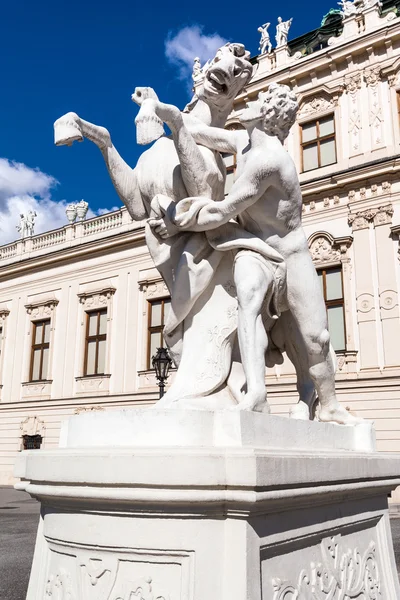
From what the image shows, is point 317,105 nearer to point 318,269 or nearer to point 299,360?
point 318,269

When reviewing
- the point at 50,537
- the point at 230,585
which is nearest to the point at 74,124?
the point at 50,537

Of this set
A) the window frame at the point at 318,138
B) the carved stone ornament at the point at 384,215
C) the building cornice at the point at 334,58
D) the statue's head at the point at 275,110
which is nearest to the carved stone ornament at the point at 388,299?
the carved stone ornament at the point at 384,215

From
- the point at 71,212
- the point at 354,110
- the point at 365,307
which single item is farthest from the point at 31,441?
the point at 354,110

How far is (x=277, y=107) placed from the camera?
2432mm

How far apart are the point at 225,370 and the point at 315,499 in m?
0.66

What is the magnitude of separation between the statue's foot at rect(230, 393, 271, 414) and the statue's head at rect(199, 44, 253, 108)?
1.53 metres

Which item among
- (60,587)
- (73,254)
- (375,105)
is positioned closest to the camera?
(60,587)

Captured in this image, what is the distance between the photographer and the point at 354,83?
14805mm

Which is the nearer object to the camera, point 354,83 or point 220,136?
point 220,136

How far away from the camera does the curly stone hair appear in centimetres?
243

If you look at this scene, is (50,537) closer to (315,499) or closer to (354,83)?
(315,499)

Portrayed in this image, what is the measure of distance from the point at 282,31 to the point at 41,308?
38.5 ft

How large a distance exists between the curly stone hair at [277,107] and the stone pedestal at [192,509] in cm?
124

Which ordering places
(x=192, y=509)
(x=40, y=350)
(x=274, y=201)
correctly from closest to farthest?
(x=192, y=509) < (x=274, y=201) < (x=40, y=350)
